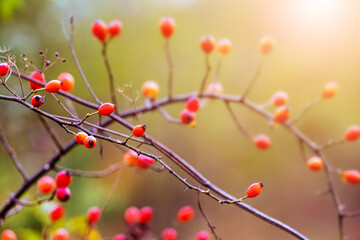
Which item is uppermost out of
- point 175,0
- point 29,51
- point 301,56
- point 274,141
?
point 301,56

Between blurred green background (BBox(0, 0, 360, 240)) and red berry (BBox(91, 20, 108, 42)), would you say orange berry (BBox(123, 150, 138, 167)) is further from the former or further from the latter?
blurred green background (BBox(0, 0, 360, 240))

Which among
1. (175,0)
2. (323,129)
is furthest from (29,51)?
(323,129)

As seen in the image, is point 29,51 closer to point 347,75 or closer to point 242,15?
point 242,15

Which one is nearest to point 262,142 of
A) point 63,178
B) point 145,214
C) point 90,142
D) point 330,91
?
point 330,91

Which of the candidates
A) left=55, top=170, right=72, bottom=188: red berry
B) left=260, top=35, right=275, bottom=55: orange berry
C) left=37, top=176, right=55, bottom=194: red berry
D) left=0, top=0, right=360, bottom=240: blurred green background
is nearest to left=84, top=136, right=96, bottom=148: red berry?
left=55, top=170, right=72, bottom=188: red berry

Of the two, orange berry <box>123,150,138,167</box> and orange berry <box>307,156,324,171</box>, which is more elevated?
orange berry <box>307,156,324,171</box>

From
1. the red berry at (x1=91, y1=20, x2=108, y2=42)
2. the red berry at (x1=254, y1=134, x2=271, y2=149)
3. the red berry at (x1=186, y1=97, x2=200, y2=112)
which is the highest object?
the red berry at (x1=254, y1=134, x2=271, y2=149)

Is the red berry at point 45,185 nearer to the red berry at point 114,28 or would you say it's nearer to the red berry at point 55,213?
the red berry at point 55,213
